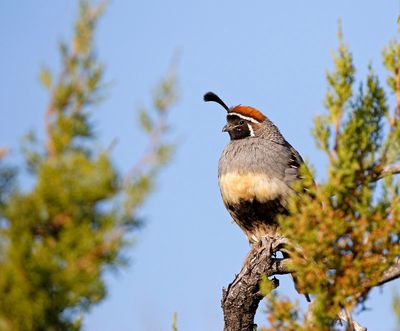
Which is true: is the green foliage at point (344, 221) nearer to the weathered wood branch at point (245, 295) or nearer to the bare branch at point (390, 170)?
the bare branch at point (390, 170)

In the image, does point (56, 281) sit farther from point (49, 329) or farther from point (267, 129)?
point (267, 129)

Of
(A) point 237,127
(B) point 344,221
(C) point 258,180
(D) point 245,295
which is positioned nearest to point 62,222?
(B) point 344,221

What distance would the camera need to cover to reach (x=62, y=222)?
2.48 metres

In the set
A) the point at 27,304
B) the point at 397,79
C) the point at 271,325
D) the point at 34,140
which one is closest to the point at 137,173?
the point at 34,140

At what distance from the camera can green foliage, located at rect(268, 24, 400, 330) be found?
304 cm

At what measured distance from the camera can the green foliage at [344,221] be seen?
304 centimetres

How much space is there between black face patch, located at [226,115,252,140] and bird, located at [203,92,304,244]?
2.6 inches

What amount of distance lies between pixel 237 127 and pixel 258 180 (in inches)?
34.5

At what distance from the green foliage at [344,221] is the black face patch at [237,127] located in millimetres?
3192

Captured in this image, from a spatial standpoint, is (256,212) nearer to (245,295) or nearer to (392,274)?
(245,295)

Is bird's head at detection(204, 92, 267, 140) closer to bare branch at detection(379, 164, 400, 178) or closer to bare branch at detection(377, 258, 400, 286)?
bare branch at detection(377, 258, 400, 286)

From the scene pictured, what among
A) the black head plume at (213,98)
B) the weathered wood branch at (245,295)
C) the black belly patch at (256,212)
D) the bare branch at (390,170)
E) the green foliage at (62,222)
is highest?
the black head plume at (213,98)

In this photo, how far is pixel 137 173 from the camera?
2.54 m

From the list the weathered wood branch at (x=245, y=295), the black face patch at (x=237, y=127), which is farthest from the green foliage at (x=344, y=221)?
the black face patch at (x=237, y=127)
